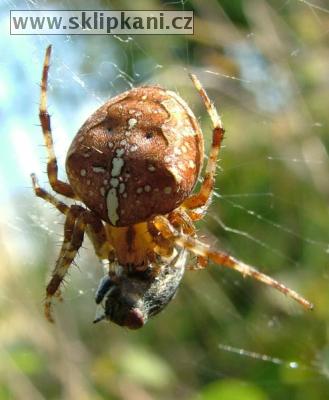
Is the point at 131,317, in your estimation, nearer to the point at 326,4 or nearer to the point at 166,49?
the point at 326,4

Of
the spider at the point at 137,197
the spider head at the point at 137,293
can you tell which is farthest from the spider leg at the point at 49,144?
the spider head at the point at 137,293

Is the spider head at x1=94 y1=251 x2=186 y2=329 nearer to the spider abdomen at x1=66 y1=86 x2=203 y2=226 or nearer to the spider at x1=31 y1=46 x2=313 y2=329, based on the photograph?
the spider at x1=31 y1=46 x2=313 y2=329

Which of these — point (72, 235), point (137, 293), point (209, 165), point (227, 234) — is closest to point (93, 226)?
point (72, 235)

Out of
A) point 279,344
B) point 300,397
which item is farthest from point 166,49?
point 300,397

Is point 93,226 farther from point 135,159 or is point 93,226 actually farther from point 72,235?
point 135,159

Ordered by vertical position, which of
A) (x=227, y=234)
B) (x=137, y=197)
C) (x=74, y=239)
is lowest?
(x=227, y=234)

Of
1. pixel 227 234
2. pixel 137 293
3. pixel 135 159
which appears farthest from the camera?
pixel 227 234
